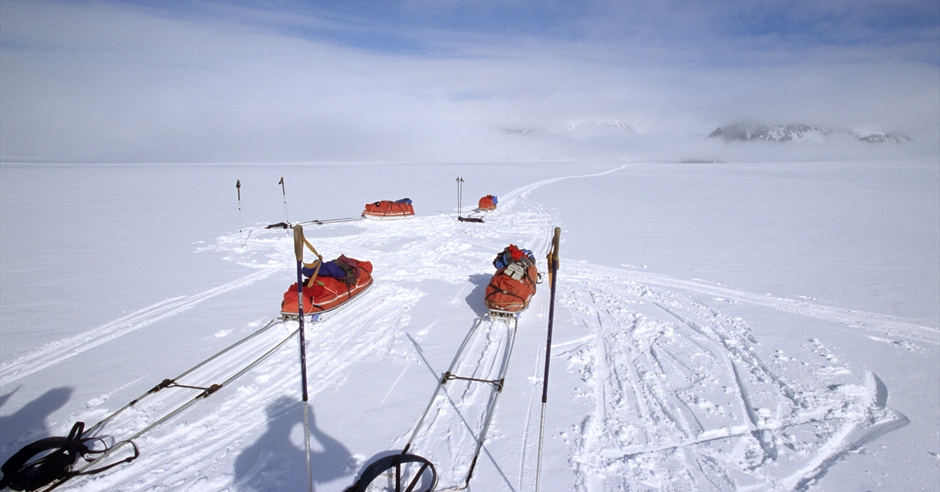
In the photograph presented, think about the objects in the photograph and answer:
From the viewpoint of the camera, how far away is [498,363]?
522 centimetres

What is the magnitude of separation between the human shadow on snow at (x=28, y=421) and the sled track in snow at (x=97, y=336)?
1.86ft

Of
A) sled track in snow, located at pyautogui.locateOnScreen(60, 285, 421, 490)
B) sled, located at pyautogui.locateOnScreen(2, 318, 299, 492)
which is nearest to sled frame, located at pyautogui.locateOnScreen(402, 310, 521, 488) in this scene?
sled track in snow, located at pyautogui.locateOnScreen(60, 285, 421, 490)

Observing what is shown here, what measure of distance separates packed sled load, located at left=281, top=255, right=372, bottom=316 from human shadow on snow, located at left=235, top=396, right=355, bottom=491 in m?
2.12

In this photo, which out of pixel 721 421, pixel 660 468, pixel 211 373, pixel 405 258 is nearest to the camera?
pixel 660 468

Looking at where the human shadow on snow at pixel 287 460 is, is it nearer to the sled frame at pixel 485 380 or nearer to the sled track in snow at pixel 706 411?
the sled frame at pixel 485 380

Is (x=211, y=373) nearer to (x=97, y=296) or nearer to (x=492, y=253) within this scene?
(x=97, y=296)

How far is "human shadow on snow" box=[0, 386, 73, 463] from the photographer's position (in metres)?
3.80

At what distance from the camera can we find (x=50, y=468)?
10.9ft

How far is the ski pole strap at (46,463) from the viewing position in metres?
3.23

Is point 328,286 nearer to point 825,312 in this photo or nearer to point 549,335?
point 549,335

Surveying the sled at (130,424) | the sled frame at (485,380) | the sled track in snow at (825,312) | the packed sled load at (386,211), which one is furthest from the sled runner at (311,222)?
the sled track in snow at (825,312)

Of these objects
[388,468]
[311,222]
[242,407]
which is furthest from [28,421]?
[311,222]

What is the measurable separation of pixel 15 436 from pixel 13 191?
87.8 ft

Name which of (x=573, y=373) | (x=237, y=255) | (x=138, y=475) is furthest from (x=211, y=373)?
(x=237, y=255)
